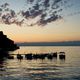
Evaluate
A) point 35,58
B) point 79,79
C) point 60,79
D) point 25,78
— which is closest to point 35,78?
point 25,78

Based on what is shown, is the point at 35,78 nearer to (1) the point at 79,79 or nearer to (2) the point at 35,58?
(1) the point at 79,79

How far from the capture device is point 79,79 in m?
61.9

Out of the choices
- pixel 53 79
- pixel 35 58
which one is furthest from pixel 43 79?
pixel 35 58

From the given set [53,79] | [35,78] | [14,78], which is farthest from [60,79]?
[14,78]

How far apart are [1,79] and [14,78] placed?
3.41 meters

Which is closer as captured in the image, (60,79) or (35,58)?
(60,79)

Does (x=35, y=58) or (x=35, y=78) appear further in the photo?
(x=35, y=58)

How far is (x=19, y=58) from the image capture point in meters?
145

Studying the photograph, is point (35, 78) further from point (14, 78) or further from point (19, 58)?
point (19, 58)

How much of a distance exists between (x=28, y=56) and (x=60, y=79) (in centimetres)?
8716

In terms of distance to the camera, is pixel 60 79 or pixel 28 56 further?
pixel 28 56

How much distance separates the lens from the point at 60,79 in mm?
61938

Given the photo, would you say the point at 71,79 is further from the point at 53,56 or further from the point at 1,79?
the point at 53,56

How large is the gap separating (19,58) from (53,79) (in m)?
84.0
